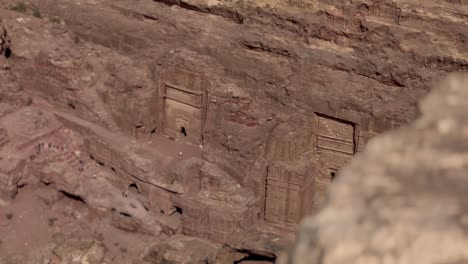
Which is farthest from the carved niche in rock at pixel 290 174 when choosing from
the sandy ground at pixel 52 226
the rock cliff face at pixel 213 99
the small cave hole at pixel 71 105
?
the small cave hole at pixel 71 105

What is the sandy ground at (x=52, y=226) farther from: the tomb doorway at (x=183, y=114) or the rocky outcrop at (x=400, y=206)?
the rocky outcrop at (x=400, y=206)

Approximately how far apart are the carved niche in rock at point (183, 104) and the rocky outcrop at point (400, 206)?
14.1 metres

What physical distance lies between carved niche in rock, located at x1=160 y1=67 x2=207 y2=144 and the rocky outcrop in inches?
554

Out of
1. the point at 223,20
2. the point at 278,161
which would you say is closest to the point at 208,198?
the point at 278,161

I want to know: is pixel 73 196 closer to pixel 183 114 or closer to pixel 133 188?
pixel 133 188

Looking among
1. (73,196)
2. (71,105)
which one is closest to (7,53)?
(71,105)

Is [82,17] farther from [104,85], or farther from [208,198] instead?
[208,198]

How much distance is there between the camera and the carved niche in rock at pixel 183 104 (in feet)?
58.7

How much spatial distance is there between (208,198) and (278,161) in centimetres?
155

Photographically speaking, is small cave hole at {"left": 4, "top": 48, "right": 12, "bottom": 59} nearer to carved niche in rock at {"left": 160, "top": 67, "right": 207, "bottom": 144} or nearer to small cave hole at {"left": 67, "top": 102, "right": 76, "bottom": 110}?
small cave hole at {"left": 67, "top": 102, "right": 76, "bottom": 110}

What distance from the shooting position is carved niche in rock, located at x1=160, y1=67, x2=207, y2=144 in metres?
17.9

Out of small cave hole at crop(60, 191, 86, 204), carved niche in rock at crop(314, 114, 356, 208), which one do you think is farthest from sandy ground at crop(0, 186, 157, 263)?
carved niche in rock at crop(314, 114, 356, 208)

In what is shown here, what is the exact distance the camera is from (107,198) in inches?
699

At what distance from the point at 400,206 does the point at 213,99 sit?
1435cm
